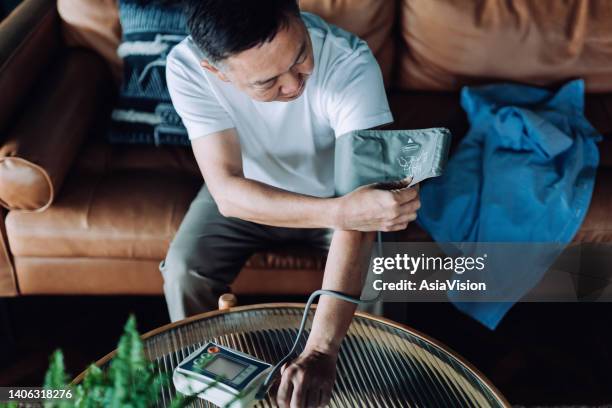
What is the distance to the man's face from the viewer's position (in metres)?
0.95

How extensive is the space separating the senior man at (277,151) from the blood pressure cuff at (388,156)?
0.12 feet

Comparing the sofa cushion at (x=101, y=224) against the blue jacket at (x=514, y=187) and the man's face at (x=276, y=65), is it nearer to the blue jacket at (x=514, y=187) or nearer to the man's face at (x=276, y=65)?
the man's face at (x=276, y=65)

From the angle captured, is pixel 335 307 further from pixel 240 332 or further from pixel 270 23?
pixel 270 23

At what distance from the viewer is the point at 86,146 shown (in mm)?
1586

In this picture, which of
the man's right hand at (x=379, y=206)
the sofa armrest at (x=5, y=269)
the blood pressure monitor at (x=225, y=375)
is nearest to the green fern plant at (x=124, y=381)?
the blood pressure monitor at (x=225, y=375)

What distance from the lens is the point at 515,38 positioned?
1619 mm

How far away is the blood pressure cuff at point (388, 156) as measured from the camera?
2.94ft

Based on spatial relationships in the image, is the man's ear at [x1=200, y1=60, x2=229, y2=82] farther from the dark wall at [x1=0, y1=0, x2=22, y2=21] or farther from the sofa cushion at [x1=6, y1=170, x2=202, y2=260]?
the dark wall at [x1=0, y1=0, x2=22, y2=21]

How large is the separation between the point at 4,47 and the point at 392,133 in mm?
1011

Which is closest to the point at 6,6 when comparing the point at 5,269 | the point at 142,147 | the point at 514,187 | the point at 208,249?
the point at 142,147

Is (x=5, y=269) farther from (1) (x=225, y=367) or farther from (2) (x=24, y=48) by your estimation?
(1) (x=225, y=367)

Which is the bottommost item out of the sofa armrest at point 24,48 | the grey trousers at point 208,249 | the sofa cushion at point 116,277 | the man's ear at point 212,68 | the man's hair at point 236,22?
the sofa cushion at point 116,277

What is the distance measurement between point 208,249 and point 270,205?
0.76 feet

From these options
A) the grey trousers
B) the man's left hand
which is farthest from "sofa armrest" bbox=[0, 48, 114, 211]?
the man's left hand
